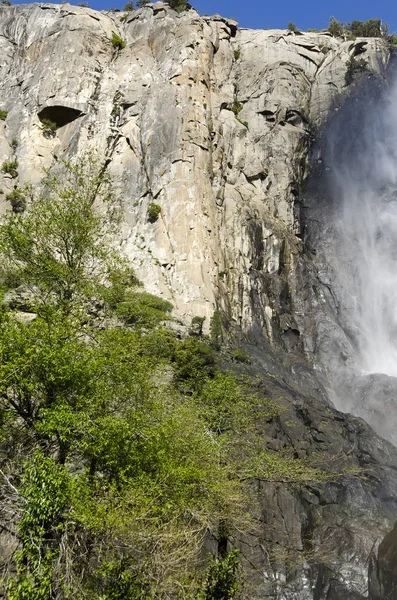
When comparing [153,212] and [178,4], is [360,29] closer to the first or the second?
[178,4]

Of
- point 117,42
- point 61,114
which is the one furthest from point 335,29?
point 61,114

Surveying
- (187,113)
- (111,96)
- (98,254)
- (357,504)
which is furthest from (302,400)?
(111,96)

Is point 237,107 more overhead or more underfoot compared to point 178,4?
more underfoot

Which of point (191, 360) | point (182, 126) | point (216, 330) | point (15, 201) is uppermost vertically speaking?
point (182, 126)

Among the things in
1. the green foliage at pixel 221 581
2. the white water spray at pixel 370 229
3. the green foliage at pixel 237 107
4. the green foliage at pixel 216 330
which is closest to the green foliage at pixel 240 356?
the green foliage at pixel 216 330

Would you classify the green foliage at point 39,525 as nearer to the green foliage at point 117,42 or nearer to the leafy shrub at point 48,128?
Result: the leafy shrub at point 48,128

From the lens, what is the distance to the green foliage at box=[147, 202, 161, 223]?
3719 centimetres

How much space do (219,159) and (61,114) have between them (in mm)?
14299

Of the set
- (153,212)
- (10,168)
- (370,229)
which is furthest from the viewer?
(370,229)

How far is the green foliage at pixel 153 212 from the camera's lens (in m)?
37.2

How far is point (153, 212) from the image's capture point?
3716 cm

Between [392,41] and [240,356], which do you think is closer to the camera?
[240,356]

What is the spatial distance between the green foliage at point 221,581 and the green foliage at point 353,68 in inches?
2269

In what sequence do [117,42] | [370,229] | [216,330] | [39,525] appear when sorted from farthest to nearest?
[117,42]
[370,229]
[216,330]
[39,525]
